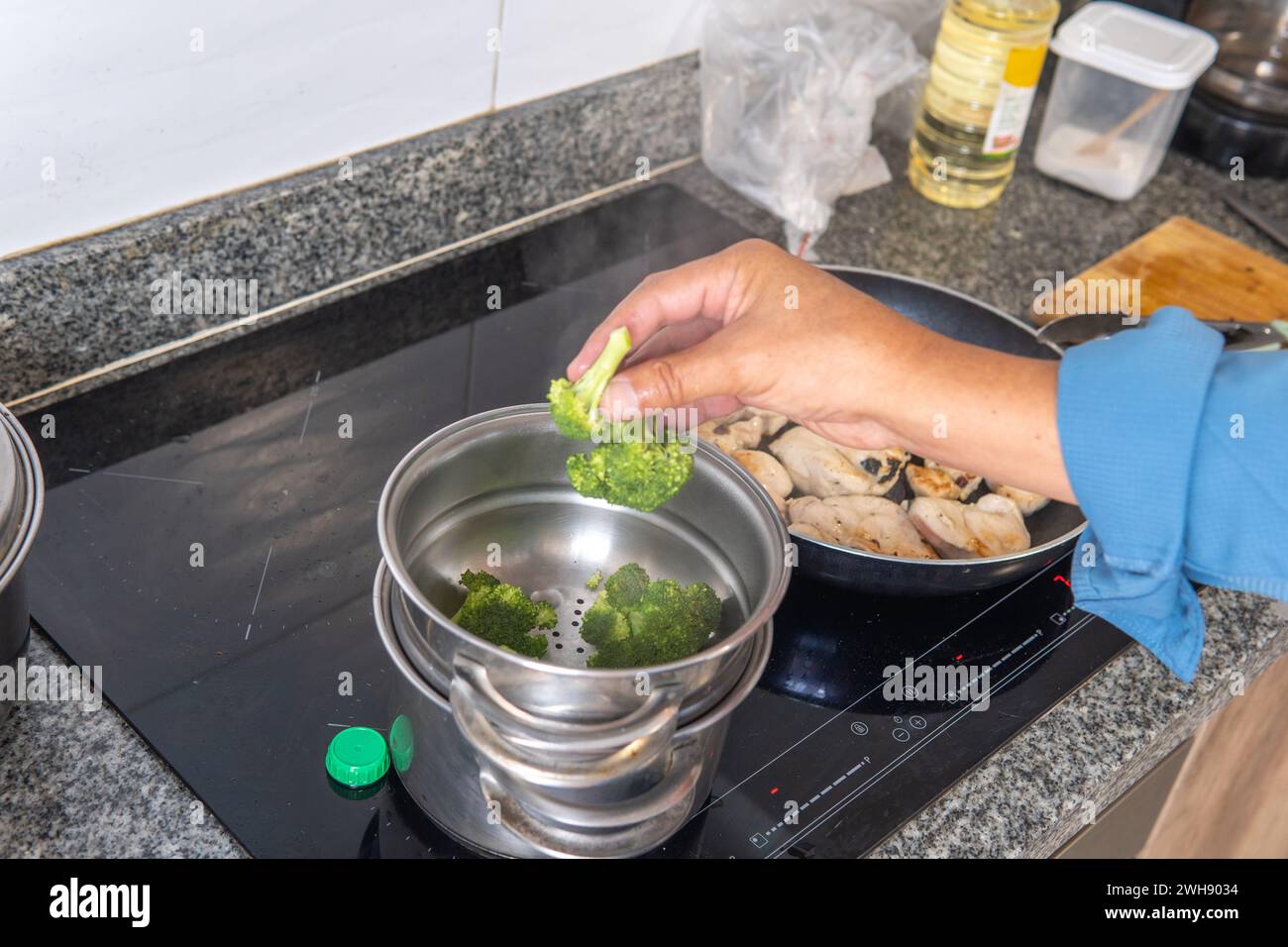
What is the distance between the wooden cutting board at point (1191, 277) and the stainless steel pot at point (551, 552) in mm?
643

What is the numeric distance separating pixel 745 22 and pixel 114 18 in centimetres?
70

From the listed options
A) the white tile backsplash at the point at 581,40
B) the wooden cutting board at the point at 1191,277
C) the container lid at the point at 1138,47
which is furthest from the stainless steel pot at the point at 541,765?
the container lid at the point at 1138,47

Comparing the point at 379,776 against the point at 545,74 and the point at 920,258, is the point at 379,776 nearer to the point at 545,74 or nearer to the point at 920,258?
the point at 545,74

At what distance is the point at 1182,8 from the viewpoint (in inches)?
66.7

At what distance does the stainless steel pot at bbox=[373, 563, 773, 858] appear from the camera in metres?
0.69

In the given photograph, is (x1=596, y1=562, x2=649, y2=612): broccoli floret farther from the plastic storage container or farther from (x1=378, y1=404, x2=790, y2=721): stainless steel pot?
the plastic storage container

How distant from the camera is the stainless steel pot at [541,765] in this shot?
2.27 ft

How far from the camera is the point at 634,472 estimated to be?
81 cm

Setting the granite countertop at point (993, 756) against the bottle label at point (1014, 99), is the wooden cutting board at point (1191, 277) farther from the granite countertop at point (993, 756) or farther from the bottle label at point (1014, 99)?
the bottle label at point (1014, 99)

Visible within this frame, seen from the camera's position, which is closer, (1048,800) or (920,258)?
(1048,800)

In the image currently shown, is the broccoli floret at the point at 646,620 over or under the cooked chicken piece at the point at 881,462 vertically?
over

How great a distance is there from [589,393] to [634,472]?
0.06 metres

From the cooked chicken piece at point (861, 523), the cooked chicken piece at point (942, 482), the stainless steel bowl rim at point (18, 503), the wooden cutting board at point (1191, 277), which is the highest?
the stainless steel bowl rim at point (18, 503)
